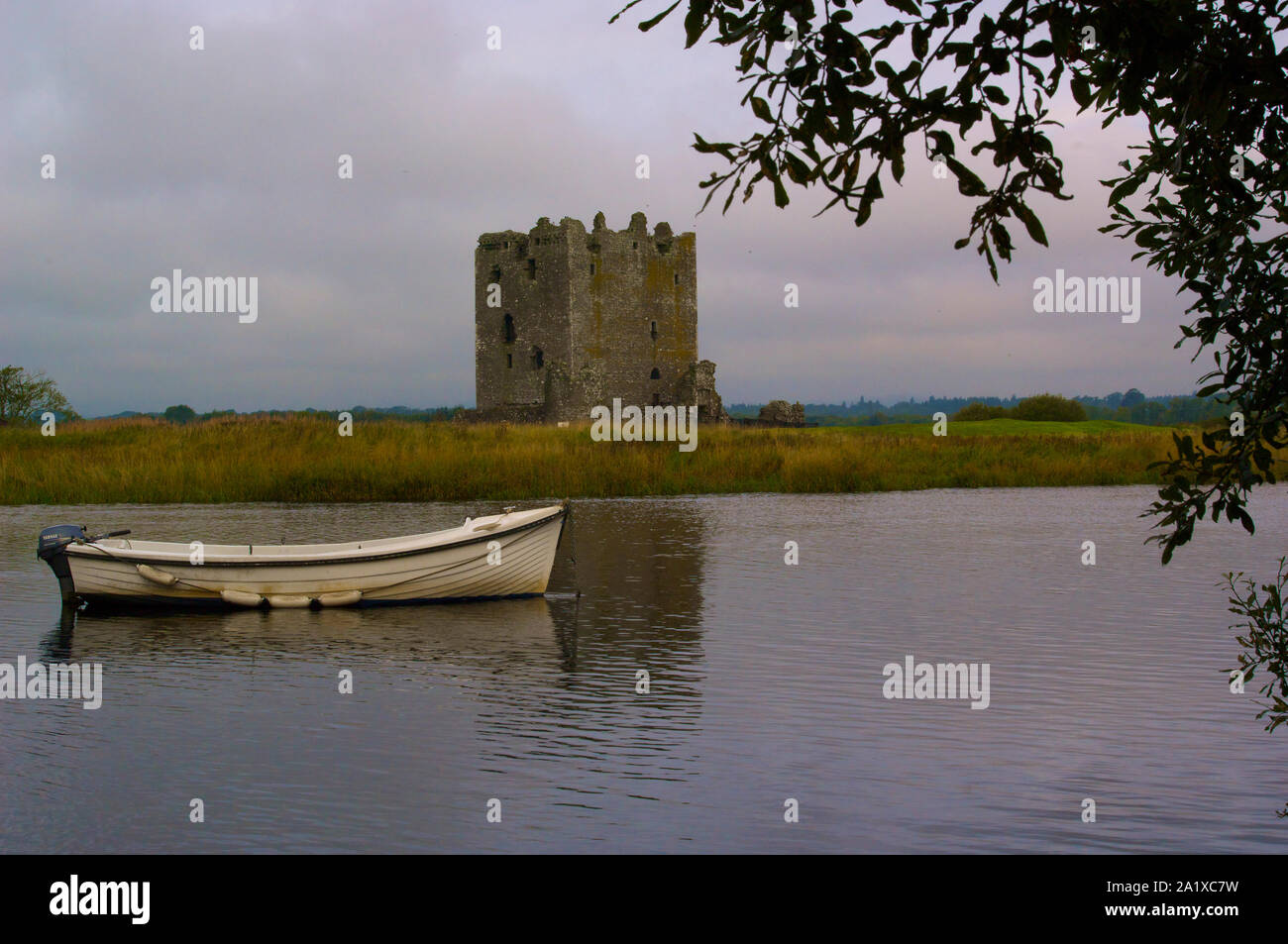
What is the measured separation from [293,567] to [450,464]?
49.4ft

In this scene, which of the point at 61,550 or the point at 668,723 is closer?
the point at 668,723

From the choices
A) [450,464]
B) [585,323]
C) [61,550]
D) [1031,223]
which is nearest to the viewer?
[1031,223]

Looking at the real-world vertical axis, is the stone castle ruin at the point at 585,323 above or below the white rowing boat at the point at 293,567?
above

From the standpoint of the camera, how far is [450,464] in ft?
101

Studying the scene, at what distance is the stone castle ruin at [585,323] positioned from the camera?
5878 centimetres

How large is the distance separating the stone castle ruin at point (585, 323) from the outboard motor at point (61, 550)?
41582 mm

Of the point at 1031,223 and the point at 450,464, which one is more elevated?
the point at 1031,223

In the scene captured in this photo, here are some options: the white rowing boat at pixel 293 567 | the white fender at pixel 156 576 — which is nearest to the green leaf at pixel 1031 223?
the white rowing boat at pixel 293 567

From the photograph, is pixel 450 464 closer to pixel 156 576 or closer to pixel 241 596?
pixel 241 596

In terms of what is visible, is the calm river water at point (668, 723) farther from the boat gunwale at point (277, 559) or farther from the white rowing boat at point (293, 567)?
the boat gunwale at point (277, 559)

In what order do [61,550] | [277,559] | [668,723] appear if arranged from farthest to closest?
[61,550]
[277,559]
[668,723]

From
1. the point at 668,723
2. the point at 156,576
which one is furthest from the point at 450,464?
the point at 668,723

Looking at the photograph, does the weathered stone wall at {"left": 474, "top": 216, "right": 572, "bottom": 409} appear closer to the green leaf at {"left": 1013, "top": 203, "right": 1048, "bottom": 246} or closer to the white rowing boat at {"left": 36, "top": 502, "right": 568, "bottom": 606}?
the white rowing boat at {"left": 36, "top": 502, "right": 568, "bottom": 606}

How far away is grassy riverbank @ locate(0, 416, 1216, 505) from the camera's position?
30016mm
